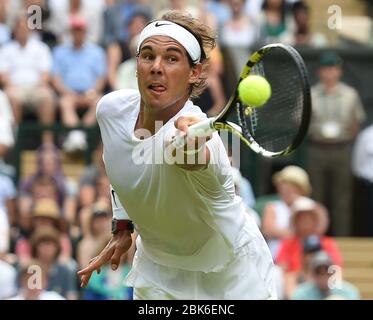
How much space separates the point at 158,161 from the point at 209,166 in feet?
1.19

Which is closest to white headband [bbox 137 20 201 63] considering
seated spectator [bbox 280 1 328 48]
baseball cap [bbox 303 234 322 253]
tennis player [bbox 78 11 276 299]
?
tennis player [bbox 78 11 276 299]

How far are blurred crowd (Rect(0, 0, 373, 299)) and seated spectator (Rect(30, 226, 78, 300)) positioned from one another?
0.01 m

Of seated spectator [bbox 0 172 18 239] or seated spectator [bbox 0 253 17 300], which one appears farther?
seated spectator [bbox 0 172 18 239]

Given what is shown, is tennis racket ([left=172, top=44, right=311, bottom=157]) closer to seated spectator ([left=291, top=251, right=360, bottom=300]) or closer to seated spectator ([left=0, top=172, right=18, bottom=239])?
seated spectator ([left=291, top=251, right=360, bottom=300])

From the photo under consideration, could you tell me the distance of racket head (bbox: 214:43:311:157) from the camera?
5.82 meters

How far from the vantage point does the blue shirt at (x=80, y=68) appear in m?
12.7

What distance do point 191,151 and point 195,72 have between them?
80cm

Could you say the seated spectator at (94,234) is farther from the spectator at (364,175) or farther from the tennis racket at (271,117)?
the tennis racket at (271,117)

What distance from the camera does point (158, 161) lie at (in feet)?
20.9

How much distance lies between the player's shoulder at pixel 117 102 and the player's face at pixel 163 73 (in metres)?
0.28

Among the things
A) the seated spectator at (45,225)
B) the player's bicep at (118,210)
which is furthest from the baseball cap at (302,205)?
the player's bicep at (118,210)

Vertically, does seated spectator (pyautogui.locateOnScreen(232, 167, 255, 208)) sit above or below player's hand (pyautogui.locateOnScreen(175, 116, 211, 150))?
below

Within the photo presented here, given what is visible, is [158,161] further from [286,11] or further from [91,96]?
[286,11]
